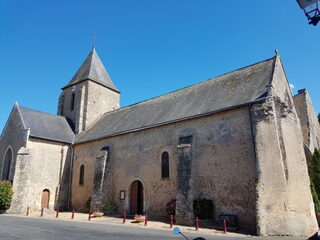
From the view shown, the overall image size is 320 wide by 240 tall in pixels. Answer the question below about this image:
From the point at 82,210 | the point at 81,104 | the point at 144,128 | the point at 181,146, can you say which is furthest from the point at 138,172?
the point at 81,104

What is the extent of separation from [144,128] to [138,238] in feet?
28.4

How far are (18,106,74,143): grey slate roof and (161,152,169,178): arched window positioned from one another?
32.7 feet

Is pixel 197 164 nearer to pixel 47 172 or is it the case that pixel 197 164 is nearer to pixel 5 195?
pixel 47 172

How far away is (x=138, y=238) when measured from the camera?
8.52m

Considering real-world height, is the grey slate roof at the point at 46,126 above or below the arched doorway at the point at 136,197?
above

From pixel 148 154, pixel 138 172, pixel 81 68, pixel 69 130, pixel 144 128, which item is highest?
pixel 81 68

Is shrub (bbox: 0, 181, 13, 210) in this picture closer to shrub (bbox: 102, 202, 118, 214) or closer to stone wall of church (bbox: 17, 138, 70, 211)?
stone wall of church (bbox: 17, 138, 70, 211)

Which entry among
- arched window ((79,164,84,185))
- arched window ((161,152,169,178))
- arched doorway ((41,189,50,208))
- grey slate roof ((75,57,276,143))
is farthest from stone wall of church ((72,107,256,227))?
arched doorway ((41,189,50,208))

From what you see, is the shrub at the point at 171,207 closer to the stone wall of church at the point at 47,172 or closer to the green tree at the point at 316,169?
the green tree at the point at 316,169

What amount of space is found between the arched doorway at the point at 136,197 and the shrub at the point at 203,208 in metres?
4.67

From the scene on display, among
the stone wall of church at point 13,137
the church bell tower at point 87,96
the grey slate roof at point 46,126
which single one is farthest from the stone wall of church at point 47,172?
the church bell tower at point 87,96

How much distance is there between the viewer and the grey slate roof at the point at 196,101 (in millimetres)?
13680

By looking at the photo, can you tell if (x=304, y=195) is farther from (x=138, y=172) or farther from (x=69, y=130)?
(x=69, y=130)

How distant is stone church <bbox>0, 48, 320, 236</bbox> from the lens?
11.2 meters
